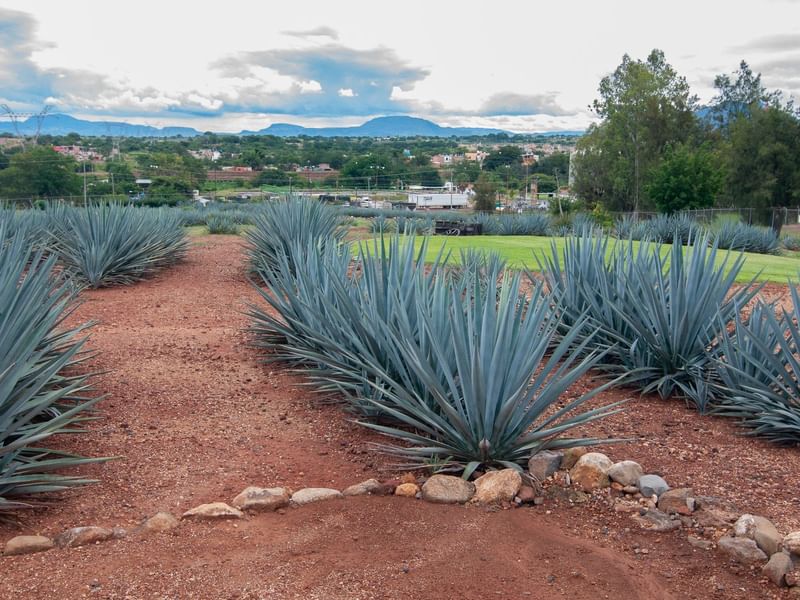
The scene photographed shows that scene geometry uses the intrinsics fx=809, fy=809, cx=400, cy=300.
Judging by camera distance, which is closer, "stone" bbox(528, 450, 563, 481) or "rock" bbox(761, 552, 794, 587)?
"rock" bbox(761, 552, 794, 587)

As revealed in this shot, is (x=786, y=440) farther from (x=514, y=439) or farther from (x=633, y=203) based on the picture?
(x=633, y=203)

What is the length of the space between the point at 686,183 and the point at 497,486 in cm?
4337

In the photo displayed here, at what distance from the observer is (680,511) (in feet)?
13.0

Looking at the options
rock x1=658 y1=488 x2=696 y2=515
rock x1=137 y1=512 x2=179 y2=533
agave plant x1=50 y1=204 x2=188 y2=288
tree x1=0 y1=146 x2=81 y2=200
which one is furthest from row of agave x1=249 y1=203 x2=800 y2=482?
tree x1=0 y1=146 x2=81 y2=200

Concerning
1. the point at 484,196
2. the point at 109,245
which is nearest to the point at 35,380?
the point at 109,245

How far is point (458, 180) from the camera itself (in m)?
71.3

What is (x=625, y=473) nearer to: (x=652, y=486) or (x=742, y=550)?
(x=652, y=486)

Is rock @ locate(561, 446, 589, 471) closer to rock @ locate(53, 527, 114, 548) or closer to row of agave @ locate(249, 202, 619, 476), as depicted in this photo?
row of agave @ locate(249, 202, 619, 476)

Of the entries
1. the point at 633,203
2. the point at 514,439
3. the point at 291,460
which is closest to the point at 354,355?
the point at 291,460

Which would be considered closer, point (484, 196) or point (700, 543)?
point (700, 543)

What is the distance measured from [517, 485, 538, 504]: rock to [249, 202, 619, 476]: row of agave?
0.26m

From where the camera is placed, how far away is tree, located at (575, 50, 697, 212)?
5797 cm

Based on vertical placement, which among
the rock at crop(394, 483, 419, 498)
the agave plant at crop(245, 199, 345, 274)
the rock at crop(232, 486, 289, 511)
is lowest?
the rock at crop(232, 486, 289, 511)

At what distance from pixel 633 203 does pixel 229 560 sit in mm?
59042
